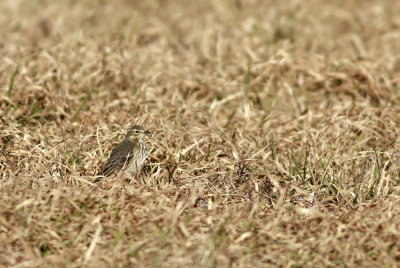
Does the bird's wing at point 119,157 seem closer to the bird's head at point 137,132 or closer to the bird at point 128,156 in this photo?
the bird at point 128,156

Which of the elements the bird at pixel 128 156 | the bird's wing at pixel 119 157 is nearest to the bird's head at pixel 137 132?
the bird at pixel 128 156

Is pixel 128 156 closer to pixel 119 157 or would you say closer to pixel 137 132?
pixel 119 157

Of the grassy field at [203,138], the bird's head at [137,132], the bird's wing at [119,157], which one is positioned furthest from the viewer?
the bird's head at [137,132]

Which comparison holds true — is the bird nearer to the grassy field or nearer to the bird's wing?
the bird's wing

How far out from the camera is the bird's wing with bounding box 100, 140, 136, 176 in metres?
6.82

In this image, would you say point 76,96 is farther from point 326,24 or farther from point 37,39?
point 326,24

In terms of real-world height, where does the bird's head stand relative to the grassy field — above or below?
above

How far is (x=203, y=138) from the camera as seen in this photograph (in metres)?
7.57

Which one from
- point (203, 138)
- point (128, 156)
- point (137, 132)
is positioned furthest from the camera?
point (203, 138)

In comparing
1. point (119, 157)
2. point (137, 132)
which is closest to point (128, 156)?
point (119, 157)

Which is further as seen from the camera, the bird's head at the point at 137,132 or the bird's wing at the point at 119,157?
the bird's head at the point at 137,132

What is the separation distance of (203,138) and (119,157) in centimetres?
108

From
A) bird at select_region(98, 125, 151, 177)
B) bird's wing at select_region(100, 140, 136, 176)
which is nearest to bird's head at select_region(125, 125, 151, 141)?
bird at select_region(98, 125, 151, 177)

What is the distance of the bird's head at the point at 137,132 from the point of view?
23.3ft
